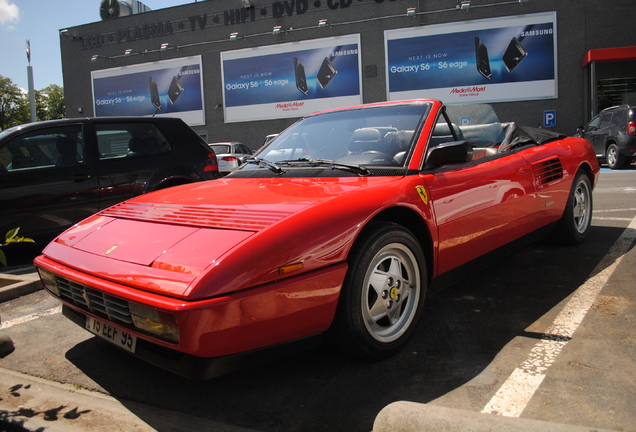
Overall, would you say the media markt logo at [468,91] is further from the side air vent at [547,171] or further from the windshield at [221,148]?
the side air vent at [547,171]

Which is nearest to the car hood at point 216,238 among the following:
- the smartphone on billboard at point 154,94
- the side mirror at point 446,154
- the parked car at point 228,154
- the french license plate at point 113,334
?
the french license plate at point 113,334

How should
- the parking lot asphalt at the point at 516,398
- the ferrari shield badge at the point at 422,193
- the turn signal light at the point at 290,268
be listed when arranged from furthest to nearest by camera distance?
1. the ferrari shield badge at the point at 422,193
2. the turn signal light at the point at 290,268
3. the parking lot asphalt at the point at 516,398

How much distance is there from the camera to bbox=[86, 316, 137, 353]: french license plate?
211 cm

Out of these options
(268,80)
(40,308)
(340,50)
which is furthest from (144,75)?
(40,308)

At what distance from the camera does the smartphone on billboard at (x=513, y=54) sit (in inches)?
745

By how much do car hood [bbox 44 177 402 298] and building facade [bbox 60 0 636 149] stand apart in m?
18.7

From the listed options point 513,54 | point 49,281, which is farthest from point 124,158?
point 513,54

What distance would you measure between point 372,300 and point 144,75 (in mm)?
24615

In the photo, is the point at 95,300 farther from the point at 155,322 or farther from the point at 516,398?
the point at 516,398

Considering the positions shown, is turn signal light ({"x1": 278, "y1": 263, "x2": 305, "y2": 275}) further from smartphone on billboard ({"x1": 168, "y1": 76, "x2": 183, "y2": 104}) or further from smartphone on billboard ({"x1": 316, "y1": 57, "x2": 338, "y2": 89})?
smartphone on billboard ({"x1": 168, "y1": 76, "x2": 183, "y2": 104})

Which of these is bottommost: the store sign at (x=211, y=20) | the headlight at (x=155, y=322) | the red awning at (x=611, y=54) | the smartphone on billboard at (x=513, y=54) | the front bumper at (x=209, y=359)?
the front bumper at (x=209, y=359)

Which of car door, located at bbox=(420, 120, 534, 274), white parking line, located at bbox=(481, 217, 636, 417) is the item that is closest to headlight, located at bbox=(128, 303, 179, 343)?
white parking line, located at bbox=(481, 217, 636, 417)

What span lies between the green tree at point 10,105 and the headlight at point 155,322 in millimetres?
57389

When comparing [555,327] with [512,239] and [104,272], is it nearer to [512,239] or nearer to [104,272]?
[512,239]
